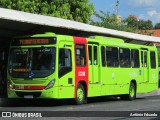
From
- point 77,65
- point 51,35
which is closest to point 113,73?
point 77,65

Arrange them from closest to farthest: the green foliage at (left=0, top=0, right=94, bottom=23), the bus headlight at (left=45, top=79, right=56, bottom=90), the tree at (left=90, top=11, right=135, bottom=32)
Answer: the bus headlight at (left=45, top=79, right=56, bottom=90) → the green foliage at (left=0, top=0, right=94, bottom=23) → the tree at (left=90, top=11, right=135, bottom=32)

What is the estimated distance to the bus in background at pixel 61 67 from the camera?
63.8ft

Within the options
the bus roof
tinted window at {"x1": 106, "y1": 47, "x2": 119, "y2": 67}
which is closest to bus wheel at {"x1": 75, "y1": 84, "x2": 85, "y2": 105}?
tinted window at {"x1": 106, "y1": 47, "x2": 119, "y2": 67}

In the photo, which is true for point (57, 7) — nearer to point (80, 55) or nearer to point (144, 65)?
point (144, 65)

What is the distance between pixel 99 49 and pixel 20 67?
4036 millimetres

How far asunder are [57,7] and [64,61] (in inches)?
899

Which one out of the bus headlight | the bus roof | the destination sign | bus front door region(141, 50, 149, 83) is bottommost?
the bus headlight

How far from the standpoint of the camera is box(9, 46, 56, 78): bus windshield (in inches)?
766

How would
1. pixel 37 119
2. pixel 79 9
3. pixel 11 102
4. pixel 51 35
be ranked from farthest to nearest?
pixel 79 9, pixel 11 102, pixel 51 35, pixel 37 119

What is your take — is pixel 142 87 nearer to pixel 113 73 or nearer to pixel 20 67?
pixel 113 73

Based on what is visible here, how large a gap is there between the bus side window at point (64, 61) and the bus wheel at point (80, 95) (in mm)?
1140

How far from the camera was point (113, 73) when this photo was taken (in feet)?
77.5

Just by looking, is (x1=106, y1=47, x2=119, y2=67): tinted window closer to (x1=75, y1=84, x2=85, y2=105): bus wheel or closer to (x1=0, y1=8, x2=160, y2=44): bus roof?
(x1=0, y1=8, x2=160, y2=44): bus roof

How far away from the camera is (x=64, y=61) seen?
19781mm
